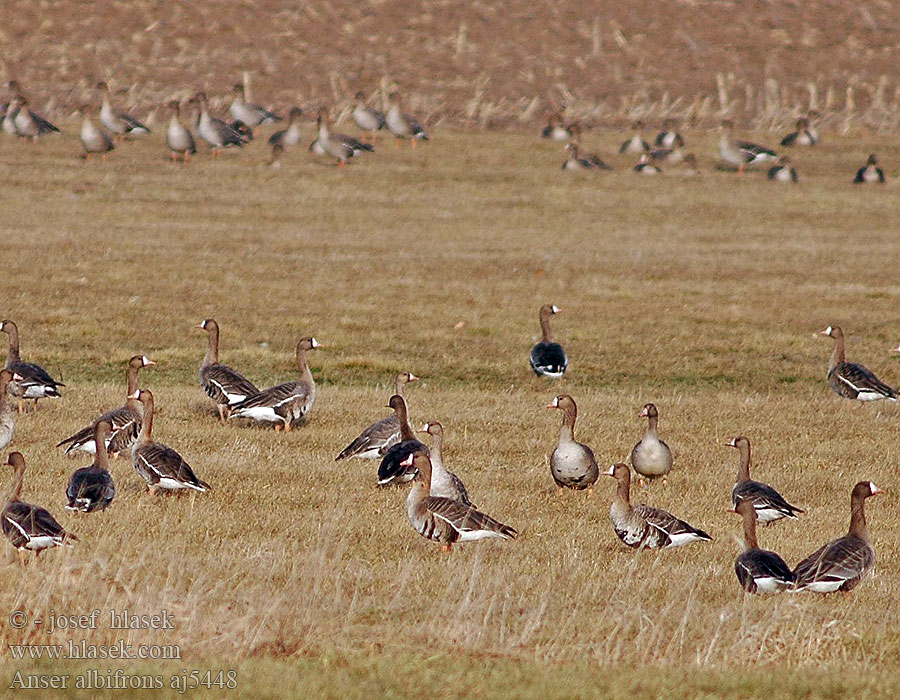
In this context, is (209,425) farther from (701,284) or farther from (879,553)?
(701,284)

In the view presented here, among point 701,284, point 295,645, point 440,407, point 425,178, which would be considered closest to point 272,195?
point 425,178

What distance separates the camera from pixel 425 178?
45844 millimetres

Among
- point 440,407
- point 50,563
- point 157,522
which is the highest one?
point 50,563

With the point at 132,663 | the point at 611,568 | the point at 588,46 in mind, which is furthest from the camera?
the point at 588,46

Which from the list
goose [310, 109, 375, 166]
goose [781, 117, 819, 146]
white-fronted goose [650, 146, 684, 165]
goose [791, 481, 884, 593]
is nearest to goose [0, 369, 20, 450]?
goose [791, 481, 884, 593]

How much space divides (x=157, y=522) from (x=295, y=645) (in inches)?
158

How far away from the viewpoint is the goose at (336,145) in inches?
1882

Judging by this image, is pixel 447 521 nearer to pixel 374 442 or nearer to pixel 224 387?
pixel 374 442

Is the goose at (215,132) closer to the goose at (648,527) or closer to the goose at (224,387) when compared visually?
the goose at (224,387)

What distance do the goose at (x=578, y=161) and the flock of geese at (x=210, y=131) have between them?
20.0 ft

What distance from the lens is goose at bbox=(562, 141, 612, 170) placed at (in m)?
48.4

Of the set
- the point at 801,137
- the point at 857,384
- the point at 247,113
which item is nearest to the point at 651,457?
the point at 857,384

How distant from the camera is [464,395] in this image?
21.5 meters

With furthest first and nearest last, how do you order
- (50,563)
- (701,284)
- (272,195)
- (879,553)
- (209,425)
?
1. (272,195)
2. (701,284)
3. (209,425)
4. (879,553)
5. (50,563)
